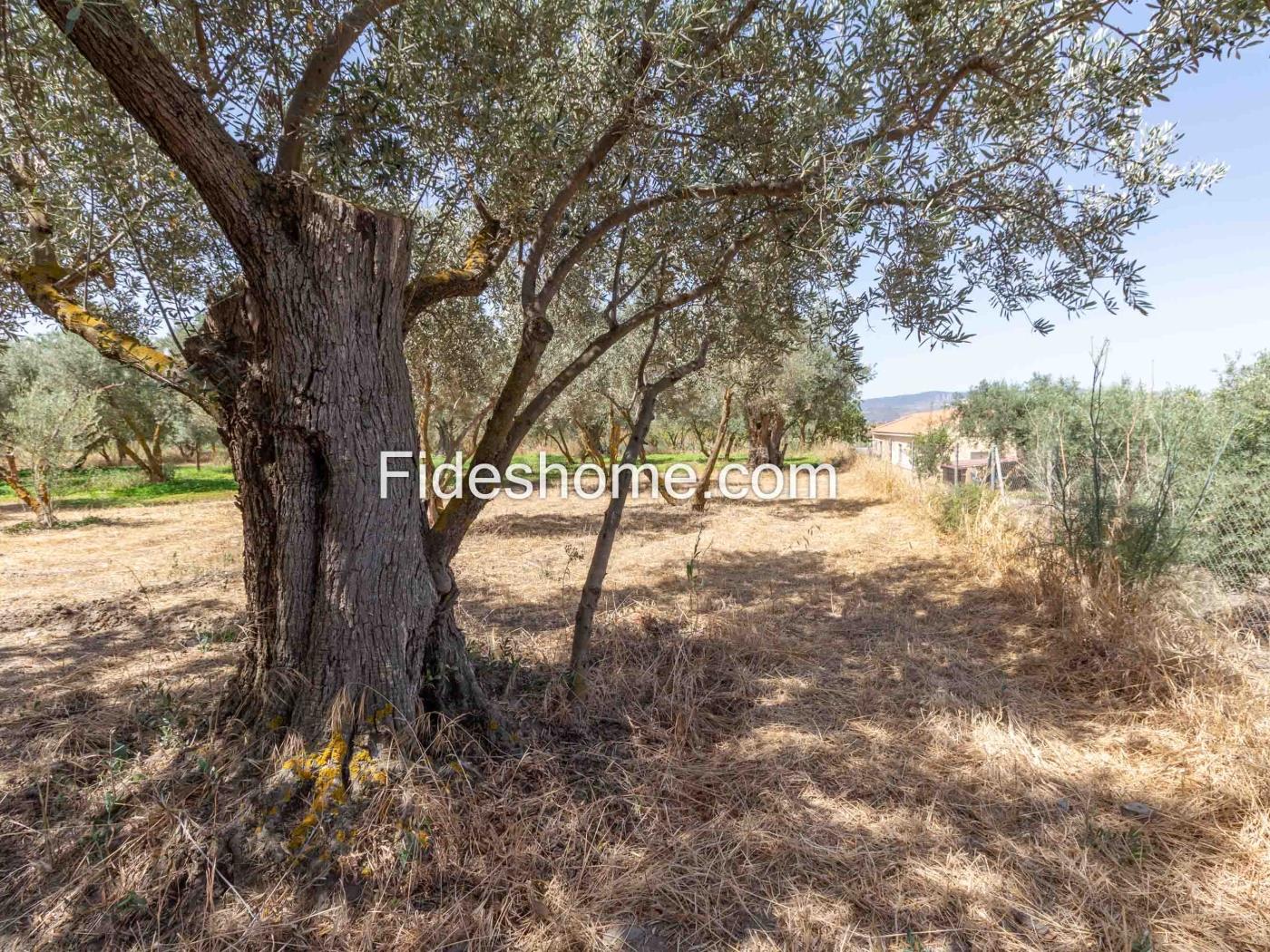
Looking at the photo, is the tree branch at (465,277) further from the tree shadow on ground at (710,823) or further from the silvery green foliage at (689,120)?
the tree shadow on ground at (710,823)

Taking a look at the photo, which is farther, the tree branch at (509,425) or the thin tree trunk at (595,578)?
the thin tree trunk at (595,578)

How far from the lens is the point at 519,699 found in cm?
325

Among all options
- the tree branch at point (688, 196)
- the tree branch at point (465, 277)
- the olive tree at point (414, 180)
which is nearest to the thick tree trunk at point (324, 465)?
the olive tree at point (414, 180)

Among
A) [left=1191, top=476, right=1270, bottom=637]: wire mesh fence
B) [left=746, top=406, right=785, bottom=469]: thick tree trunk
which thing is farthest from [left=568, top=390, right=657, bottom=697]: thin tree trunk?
[left=746, top=406, right=785, bottom=469]: thick tree trunk

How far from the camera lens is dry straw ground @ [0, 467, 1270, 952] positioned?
6.46 feet

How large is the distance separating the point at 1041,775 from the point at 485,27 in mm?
4872

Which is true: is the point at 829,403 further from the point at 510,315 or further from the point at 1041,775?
the point at 1041,775

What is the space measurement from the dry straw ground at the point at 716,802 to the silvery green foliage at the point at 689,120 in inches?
92.7

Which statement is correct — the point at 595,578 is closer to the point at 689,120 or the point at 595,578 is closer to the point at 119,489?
the point at 689,120

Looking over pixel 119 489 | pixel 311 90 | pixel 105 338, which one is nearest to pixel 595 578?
pixel 105 338

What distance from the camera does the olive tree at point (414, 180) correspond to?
226 cm

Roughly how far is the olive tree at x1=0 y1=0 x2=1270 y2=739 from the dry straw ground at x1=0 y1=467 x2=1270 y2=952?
55 cm

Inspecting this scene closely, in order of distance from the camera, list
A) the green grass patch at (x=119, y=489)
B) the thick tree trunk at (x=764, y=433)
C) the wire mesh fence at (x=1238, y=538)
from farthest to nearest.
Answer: the thick tree trunk at (x=764, y=433)
the green grass patch at (x=119, y=489)
the wire mesh fence at (x=1238, y=538)

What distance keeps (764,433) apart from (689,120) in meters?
16.8
